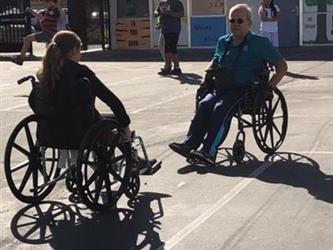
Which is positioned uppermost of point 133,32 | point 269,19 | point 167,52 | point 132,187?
point 269,19

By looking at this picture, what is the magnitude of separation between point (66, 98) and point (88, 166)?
60 cm

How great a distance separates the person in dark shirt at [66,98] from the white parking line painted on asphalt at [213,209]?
947 mm

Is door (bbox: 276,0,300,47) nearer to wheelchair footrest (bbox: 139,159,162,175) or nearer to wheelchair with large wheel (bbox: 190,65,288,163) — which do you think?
wheelchair with large wheel (bbox: 190,65,288,163)

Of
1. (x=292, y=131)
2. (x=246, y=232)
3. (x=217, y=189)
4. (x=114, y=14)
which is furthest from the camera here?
(x=114, y=14)

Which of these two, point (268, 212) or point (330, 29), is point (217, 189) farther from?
point (330, 29)

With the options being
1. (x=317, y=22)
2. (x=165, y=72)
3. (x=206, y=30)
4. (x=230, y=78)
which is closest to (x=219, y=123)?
(x=230, y=78)

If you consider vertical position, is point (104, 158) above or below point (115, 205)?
above

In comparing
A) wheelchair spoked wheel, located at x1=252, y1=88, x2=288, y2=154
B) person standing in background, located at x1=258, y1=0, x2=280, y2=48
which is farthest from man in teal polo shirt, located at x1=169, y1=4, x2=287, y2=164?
person standing in background, located at x1=258, y1=0, x2=280, y2=48

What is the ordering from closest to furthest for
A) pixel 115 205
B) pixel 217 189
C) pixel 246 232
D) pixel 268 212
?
pixel 246 232
pixel 268 212
pixel 115 205
pixel 217 189

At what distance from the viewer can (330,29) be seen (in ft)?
65.7

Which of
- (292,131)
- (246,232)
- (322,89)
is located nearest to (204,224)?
(246,232)

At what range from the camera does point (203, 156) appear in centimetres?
695

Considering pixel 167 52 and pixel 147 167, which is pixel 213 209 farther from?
pixel 167 52

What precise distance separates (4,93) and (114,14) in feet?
29.8
